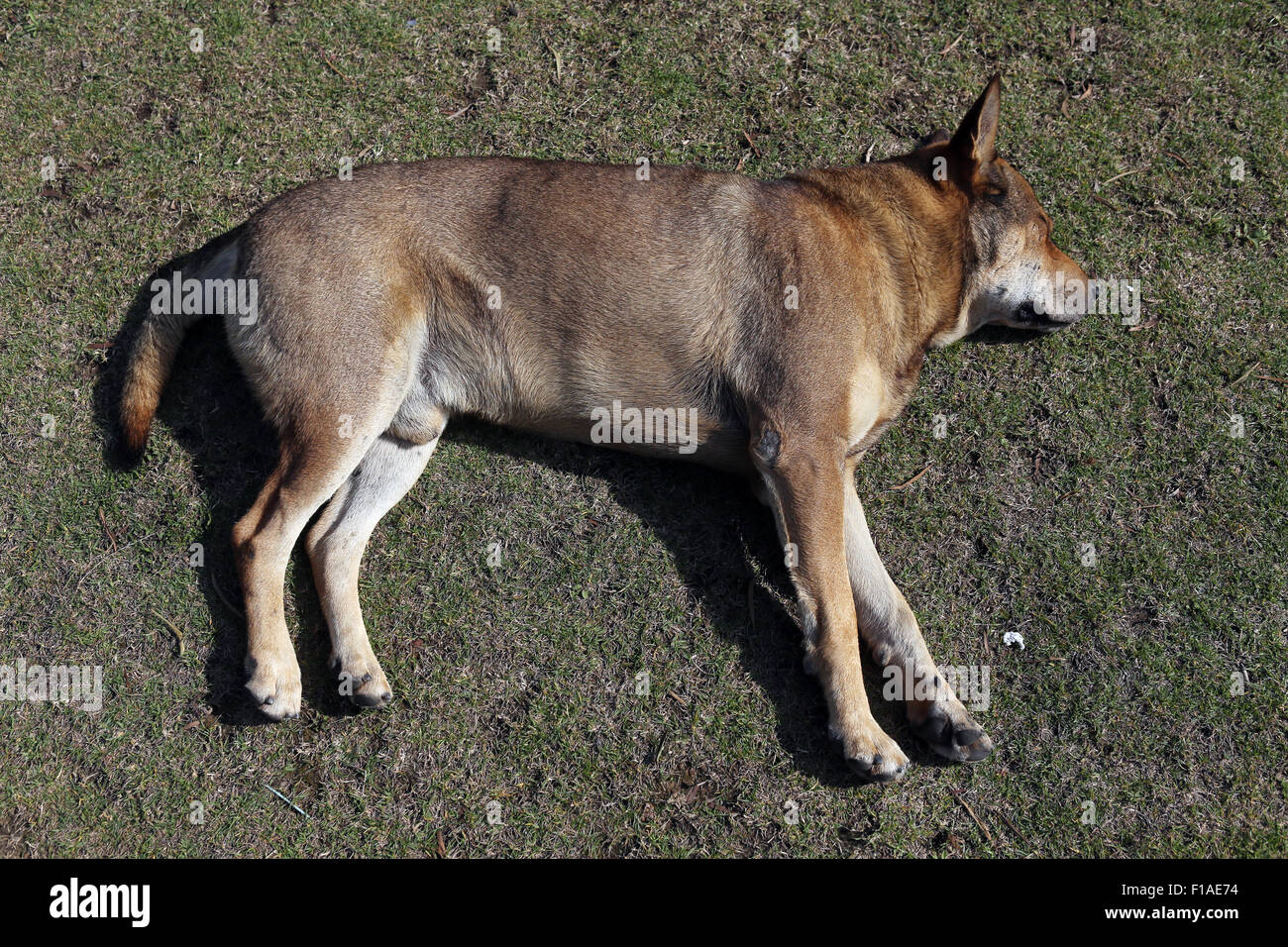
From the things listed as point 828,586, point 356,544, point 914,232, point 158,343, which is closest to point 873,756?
point 828,586

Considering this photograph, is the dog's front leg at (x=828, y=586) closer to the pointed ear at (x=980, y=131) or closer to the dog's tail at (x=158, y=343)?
the pointed ear at (x=980, y=131)

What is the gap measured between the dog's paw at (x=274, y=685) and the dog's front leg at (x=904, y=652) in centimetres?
271

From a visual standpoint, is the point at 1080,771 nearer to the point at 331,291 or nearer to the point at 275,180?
the point at 331,291

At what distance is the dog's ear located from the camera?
4.35 metres

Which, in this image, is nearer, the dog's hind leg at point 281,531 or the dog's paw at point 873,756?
the dog's paw at point 873,756

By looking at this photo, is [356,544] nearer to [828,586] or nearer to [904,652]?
[828,586]

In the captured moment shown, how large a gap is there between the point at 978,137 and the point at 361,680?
3914mm

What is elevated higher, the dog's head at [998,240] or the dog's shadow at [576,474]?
the dog's head at [998,240]

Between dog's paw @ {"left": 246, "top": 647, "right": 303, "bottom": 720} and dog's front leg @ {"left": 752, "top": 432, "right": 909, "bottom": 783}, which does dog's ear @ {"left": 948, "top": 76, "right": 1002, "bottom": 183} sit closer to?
dog's front leg @ {"left": 752, "top": 432, "right": 909, "bottom": 783}

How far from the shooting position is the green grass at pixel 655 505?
4.38 m

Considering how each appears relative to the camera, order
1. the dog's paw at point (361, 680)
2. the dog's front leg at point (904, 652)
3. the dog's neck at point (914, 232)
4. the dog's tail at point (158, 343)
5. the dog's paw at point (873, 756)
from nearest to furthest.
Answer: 1. the dog's paw at point (873, 756)
2. the dog's front leg at point (904, 652)
3. the dog's paw at point (361, 680)
4. the dog's neck at point (914, 232)
5. the dog's tail at point (158, 343)

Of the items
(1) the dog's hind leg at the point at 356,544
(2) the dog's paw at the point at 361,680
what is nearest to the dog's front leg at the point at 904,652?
(1) the dog's hind leg at the point at 356,544

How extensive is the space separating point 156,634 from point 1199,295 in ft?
19.5
